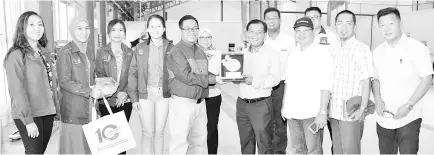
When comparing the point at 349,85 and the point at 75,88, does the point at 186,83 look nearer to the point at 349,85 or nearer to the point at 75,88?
the point at 75,88

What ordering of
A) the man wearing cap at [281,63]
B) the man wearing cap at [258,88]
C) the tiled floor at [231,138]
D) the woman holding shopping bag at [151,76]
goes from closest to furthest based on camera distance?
the man wearing cap at [258,88] < the woman holding shopping bag at [151,76] < the man wearing cap at [281,63] < the tiled floor at [231,138]

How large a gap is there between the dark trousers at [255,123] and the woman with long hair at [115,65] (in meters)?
0.98

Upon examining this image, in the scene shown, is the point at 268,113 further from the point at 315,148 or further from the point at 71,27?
the point at 71,27

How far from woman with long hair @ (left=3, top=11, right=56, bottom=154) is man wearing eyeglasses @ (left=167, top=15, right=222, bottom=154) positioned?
85 cm

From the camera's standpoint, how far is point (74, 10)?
30.2 ft

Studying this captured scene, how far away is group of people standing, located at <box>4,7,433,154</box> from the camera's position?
2.02 metres

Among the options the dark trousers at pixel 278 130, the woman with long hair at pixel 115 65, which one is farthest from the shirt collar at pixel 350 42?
the woman with long hair at pixel 115 65

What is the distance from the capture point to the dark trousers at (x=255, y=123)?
2.56m

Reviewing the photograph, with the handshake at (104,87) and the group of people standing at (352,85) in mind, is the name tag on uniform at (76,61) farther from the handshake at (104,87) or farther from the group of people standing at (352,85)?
the group of people standing at (352,85)

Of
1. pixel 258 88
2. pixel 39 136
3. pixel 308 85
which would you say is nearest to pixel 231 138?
pixel 258 88

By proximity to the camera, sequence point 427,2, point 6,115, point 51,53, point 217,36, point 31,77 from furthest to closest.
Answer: point 217,36 → point 427,2 → point 6,115 → point 51,53 → point 31,77

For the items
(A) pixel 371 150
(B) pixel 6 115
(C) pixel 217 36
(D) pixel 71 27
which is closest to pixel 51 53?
(D) pixel 71 27

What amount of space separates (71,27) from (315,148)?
6.43 ft

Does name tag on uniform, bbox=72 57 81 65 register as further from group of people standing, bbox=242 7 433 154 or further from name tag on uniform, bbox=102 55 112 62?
group of people standing, bbox=242 7 433 154
